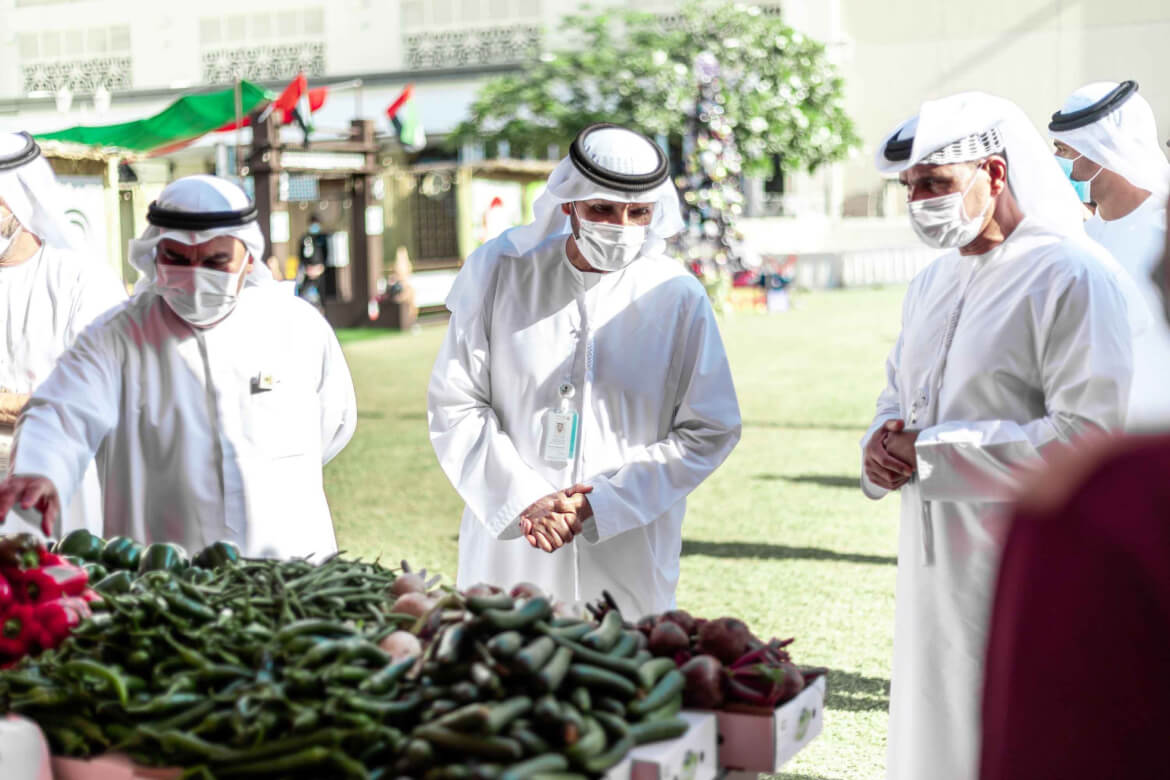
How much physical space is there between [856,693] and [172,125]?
33.3ft

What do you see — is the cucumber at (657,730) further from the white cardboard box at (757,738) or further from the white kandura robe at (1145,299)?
the white kandura robe at (1145,299)

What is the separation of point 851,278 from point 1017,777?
30342 mm

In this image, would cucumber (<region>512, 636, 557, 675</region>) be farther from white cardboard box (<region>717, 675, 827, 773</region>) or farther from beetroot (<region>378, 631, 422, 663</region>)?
white cardboard box (<region>717, 675, 827, 773</region>)

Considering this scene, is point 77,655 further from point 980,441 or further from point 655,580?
point 980,441

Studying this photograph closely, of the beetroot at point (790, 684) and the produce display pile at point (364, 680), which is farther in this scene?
the beetroot at point (790, 684)

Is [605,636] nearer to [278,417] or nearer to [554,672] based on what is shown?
[554,672]

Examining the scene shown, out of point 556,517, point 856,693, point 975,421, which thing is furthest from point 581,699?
point 856,693

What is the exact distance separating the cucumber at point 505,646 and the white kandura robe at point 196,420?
56.6 inches

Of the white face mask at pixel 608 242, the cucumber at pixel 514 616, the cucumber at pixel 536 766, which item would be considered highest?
the white face mask at pixel 608 242

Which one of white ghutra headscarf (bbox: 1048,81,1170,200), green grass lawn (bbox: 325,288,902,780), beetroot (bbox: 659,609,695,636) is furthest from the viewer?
green grass lawn (bbox: 325,288,902,780)

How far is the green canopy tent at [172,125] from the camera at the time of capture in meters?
12.8

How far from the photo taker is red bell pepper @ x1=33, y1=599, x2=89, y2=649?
2367 millimetres

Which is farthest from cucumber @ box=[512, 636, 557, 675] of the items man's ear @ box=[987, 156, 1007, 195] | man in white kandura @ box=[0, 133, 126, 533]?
man in white kandura @ box=[0, 133, 126, 533]

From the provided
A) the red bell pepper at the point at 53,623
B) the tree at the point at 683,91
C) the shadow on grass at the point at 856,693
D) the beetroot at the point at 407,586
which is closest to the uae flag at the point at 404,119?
the tree at the point at 683,91
